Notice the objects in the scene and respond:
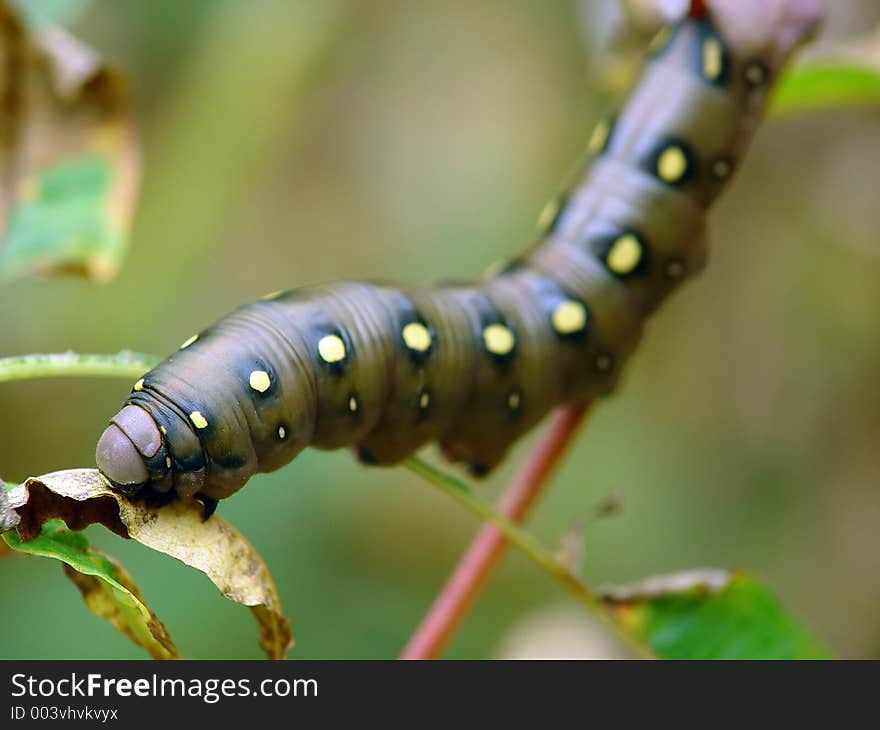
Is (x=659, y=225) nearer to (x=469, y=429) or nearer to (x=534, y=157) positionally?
(x=469, y=429)

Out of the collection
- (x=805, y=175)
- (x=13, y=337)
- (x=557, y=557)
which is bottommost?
(x=557, y=557)

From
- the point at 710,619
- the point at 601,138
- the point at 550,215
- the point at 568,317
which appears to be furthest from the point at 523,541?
the point at 601,138

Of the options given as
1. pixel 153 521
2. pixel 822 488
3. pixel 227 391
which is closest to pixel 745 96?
pixel 227 391

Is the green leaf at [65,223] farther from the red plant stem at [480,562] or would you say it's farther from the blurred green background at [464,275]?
the blurred green background at [464,275]

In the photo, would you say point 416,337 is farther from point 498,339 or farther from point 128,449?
point 128,449

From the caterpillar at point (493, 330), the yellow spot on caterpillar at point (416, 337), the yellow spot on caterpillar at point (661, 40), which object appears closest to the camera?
the caterpillar at point (493, 330)

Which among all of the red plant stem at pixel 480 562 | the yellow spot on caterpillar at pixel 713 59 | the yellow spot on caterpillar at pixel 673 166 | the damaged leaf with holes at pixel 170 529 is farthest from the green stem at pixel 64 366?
the yellow spot on caterpillar at pixel 713 59
